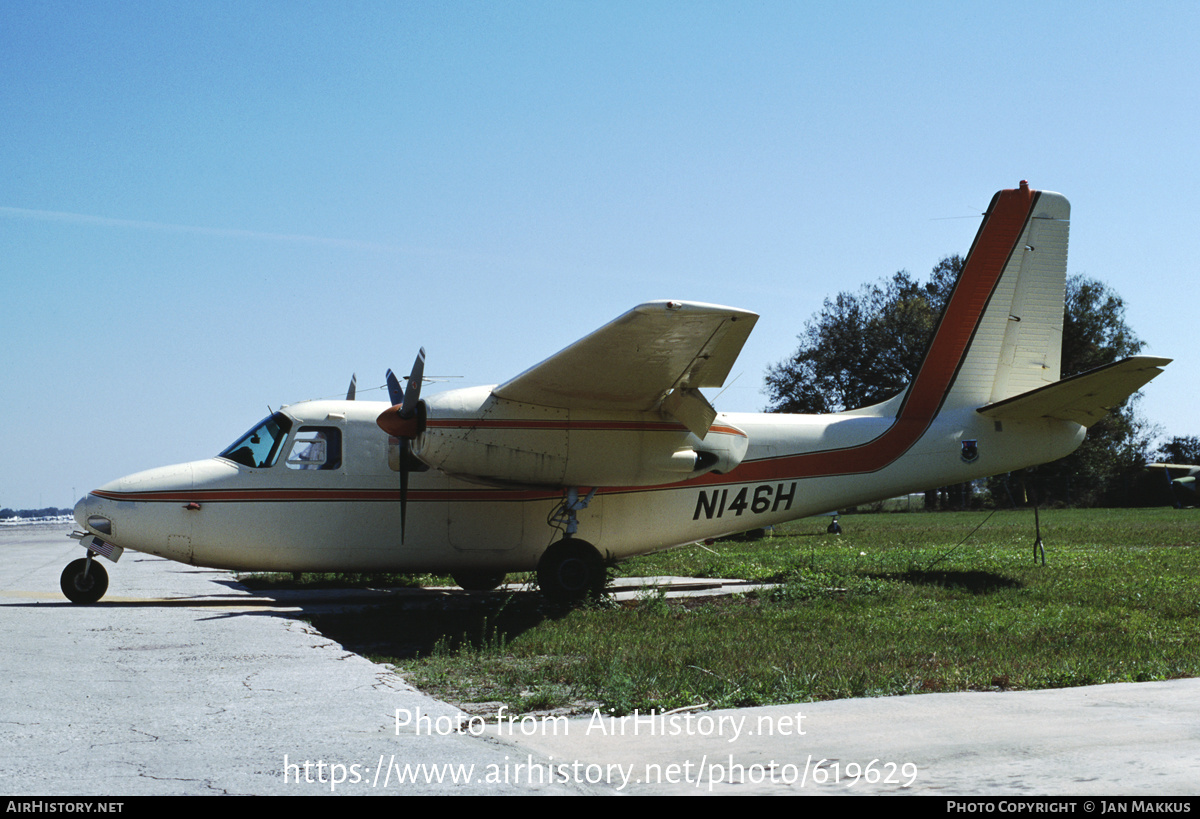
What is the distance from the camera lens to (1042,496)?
58594 millimetres

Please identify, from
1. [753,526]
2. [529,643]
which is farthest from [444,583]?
[529,643]

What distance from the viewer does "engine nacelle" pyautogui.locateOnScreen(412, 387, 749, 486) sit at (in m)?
11.4

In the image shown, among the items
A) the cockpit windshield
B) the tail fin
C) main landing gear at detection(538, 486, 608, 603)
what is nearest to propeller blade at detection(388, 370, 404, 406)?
the cockpit windshield

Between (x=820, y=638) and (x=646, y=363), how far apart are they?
3.49 meters

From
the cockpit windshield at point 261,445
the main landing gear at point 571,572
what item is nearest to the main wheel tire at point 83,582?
the cockpit windshield at point 261,445

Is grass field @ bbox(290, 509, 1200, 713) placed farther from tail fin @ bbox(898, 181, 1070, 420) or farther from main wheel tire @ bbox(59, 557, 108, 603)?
main wheel tire @ bbox(59, 557, 108, 603)

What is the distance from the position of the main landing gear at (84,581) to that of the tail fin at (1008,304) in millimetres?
11767

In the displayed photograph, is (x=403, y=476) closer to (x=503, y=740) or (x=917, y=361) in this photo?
(x=503, y=740)

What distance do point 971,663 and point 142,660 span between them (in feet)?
21.3

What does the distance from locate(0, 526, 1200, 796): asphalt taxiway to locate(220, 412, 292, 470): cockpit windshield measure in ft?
16.4

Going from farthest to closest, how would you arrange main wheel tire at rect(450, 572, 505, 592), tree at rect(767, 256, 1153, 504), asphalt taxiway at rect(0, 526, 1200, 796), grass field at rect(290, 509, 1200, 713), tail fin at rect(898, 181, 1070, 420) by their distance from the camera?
tree at rect(767, 256, 1153, 504) → tail fin at rect(898, 181, 1070, 420) → main wheel tire at rect(450, 572, 505, 592) → grass field at rect(290, 509, 1200, 713) → asphalt taxiway at rect(0, 526, 1200, 796)

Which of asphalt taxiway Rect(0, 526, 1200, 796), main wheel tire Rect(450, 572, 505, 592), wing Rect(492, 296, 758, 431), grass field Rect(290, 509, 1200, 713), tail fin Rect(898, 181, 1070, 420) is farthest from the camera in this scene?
tail fin Rect(898, 181, 1070, 420)

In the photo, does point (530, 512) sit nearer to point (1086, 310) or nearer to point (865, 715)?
point (865, 715)

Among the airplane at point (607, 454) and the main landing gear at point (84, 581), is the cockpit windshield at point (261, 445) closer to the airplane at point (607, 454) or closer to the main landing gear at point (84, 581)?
the airplane at point (607, 454)
